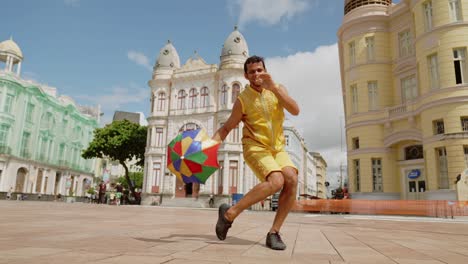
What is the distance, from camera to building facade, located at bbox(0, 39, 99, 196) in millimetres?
39312

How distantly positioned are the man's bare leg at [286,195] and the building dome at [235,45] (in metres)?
33.0

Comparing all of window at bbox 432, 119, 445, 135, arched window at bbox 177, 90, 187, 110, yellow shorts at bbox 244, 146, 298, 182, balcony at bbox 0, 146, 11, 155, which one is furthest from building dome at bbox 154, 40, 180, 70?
yellow shorts at bbox 244, 146, 298, 182

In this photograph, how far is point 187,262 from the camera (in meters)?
2.61

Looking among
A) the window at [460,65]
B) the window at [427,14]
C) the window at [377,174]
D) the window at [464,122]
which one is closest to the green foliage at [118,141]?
the window at [377,174]

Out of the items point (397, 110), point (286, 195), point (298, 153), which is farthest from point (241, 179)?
point (298, 153)

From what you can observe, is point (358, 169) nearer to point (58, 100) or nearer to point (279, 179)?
point (279, 179)

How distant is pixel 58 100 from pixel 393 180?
4413cm

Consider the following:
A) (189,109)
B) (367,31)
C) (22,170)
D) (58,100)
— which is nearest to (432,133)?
(367,31)

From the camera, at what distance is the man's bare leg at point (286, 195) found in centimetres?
384

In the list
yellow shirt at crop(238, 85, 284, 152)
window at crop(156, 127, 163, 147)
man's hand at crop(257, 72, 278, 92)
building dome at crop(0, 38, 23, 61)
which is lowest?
yellow shirt at crop(238, 85, 284, 152)

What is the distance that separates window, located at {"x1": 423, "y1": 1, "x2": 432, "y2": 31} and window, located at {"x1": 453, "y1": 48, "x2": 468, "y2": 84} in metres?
1.96

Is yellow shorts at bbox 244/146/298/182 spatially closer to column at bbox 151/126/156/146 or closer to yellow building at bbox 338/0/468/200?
yellow building at bbox 338/0/468/200

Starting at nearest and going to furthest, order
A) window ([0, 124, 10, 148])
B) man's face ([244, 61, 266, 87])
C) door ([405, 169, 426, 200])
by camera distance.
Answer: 1. man's face ([244, 61, 266, 87])
2. door ([405, 169, 426, 200])
3. window ([0, 124, 10, 148])

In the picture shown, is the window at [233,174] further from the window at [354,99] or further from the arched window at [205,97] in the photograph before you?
the window at [354,99]
